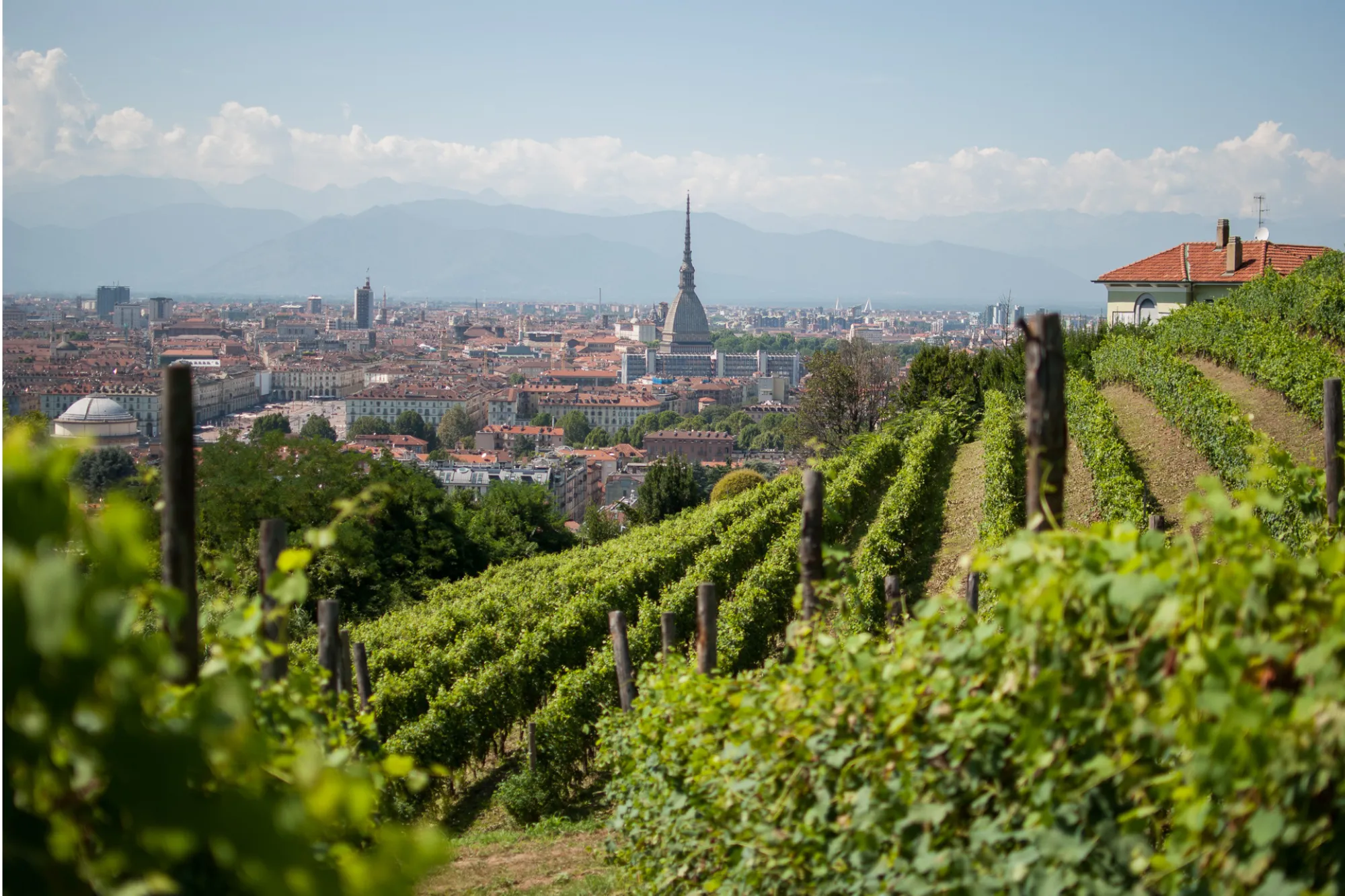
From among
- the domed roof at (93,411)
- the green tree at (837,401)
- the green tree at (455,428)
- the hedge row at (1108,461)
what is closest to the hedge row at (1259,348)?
the hedge row at (1108,461)

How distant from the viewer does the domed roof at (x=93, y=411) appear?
23.7m

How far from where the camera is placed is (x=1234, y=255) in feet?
89.6

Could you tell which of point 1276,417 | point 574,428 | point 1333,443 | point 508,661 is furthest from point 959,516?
point 574,428

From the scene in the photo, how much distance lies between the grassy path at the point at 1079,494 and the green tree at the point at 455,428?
3124 inches

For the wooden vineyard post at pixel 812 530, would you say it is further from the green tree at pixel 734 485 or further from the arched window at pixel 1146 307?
the arched window at pixel 1146 307

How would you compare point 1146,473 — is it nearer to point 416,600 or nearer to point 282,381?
point 416,600

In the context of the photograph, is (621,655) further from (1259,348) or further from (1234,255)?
(1234,255)

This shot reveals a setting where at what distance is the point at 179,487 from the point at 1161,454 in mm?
13990

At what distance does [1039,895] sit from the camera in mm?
1975

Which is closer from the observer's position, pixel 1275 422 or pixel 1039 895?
pixel 1039 895

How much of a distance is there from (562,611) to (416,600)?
27.5ft

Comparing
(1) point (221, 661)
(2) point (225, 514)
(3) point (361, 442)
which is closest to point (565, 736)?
(1) point (221, 661)

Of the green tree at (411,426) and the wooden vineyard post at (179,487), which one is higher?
the wooden vineyard post at (179,487)

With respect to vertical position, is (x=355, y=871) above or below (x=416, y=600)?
above
